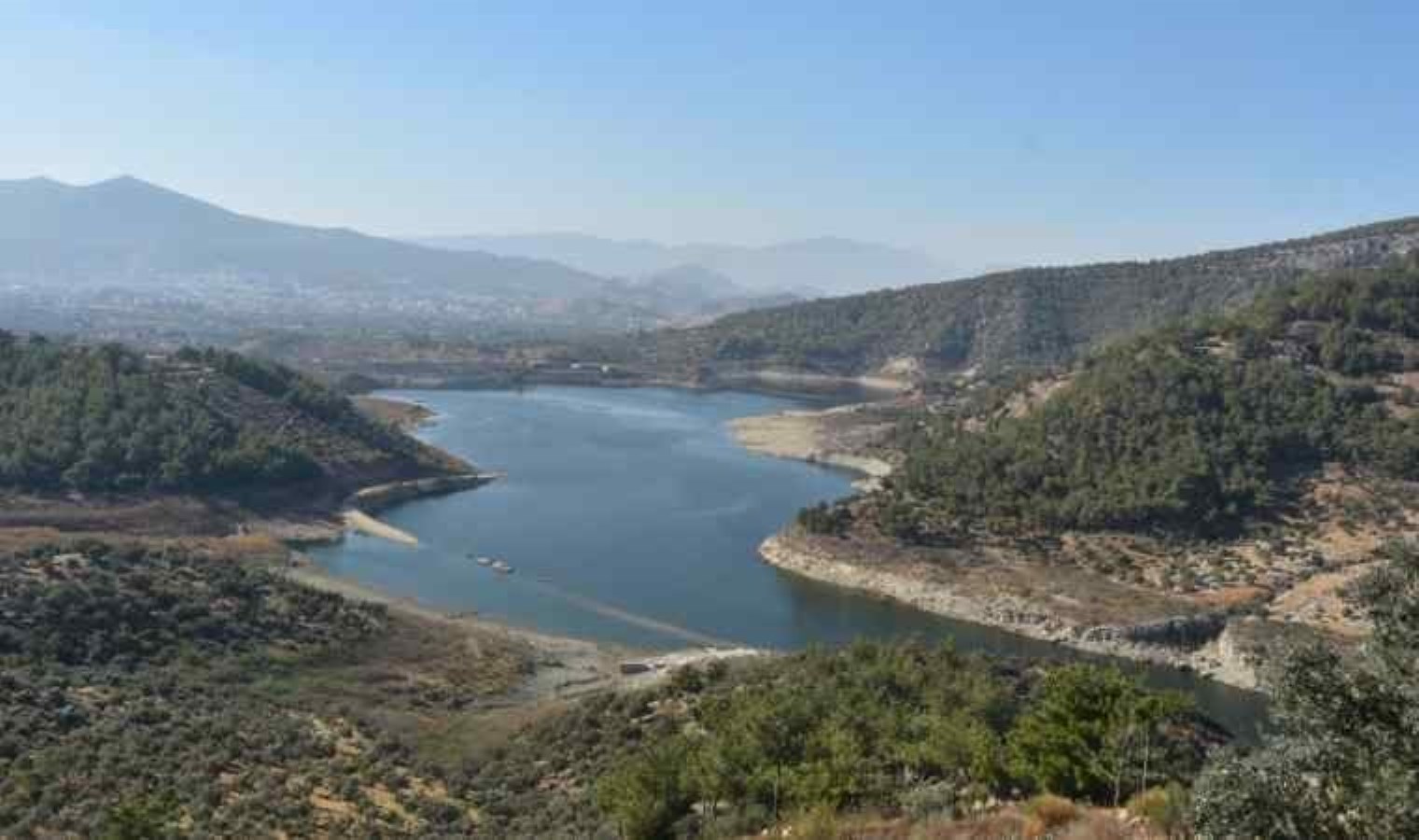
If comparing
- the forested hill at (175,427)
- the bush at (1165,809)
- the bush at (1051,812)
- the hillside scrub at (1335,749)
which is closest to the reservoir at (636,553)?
the forested hill at (175,427)

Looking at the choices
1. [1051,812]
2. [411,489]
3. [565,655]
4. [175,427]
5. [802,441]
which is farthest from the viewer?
[802,441]

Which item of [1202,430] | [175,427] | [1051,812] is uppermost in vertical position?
[1202,430]

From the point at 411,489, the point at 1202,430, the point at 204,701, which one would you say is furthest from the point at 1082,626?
the point at 411,489

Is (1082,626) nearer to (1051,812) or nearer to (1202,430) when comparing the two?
(1202,430)

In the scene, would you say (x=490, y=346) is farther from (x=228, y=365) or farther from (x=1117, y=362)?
(x=1117, y=362)

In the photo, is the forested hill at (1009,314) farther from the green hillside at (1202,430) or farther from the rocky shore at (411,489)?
the rocky shore at (411,489)

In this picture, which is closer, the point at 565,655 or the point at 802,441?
the point at 565,655

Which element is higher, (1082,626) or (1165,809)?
(1165,809)
